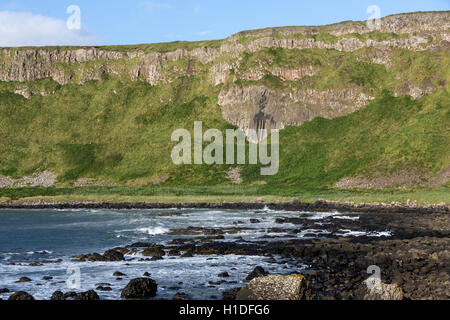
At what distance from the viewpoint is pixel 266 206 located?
93875mm

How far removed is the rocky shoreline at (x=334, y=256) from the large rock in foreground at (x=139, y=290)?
6cm

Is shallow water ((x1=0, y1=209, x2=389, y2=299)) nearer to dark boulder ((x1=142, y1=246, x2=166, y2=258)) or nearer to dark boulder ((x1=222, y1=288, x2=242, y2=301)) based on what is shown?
dark boulder ((x1=222, y1=288, x2=242, y2=301))

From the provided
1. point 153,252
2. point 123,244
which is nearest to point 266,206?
point 123,244

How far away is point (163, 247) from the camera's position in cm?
4878

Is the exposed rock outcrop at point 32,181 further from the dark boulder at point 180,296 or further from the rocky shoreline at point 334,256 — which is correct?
the dark boulder at point 180,296

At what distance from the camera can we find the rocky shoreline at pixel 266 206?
264 feet

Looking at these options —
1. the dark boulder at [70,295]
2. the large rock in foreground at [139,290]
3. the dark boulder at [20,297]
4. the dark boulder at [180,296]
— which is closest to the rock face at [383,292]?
the dark boulder at [180,296]

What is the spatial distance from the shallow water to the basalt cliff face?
220ft

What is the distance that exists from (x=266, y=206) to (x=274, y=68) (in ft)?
237

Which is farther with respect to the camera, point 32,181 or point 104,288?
point 32,181

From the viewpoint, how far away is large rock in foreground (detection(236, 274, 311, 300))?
2450 centimetres

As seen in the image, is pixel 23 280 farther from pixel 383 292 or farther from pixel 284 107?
pixel 284 107

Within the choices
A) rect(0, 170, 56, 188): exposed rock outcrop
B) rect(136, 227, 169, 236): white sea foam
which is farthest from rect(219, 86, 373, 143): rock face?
rect(136, 227, 169, 236): white sea foam
